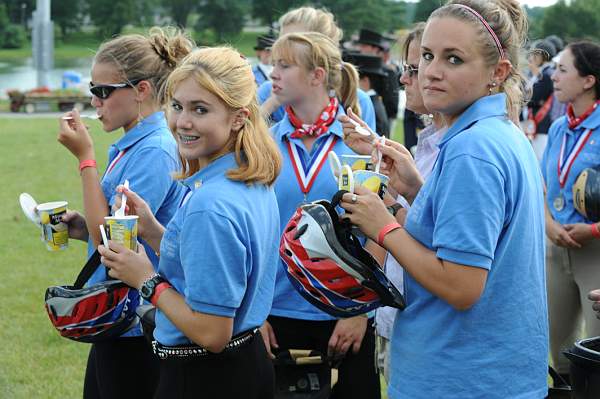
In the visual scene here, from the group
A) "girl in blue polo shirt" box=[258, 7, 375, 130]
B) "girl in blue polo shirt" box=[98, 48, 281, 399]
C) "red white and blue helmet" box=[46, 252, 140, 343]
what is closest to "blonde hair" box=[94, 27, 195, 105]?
"girl in blue polo shirt" box=[98, 48, 281, 399]

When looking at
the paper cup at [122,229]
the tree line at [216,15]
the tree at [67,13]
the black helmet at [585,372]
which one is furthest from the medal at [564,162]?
the tree at [67,13]

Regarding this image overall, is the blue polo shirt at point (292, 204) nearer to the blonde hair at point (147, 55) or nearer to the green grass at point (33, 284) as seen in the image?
the blonde hair at point (147, 55)

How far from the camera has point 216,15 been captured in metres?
57.8

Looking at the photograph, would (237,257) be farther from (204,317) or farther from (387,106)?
(387,106)

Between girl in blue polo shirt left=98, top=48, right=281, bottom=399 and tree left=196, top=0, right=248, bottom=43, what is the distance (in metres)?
52.4

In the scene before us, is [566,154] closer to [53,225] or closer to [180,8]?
[53,225]

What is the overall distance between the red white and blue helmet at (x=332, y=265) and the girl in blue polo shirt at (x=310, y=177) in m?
1.24

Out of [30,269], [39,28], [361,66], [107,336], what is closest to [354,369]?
[107,336]

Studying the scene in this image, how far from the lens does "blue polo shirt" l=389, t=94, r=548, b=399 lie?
2.58 meters

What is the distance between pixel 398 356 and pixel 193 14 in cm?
6251

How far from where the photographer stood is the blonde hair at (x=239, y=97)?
306 centimetres

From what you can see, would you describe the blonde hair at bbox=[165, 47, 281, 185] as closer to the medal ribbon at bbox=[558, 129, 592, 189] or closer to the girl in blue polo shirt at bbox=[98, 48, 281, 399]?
the girl in blue polo shirt at bbox=[98, 48, 281, 399]

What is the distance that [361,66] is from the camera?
32.0 ft

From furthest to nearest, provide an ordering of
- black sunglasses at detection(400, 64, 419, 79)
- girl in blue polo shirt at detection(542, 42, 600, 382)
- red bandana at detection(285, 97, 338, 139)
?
girl in blue polo shirt at detection(542, 42, 600, 382), red bandana at detection(285, 97, 338, 139), black sunglasses at detection(400, 64, 419, 79)
